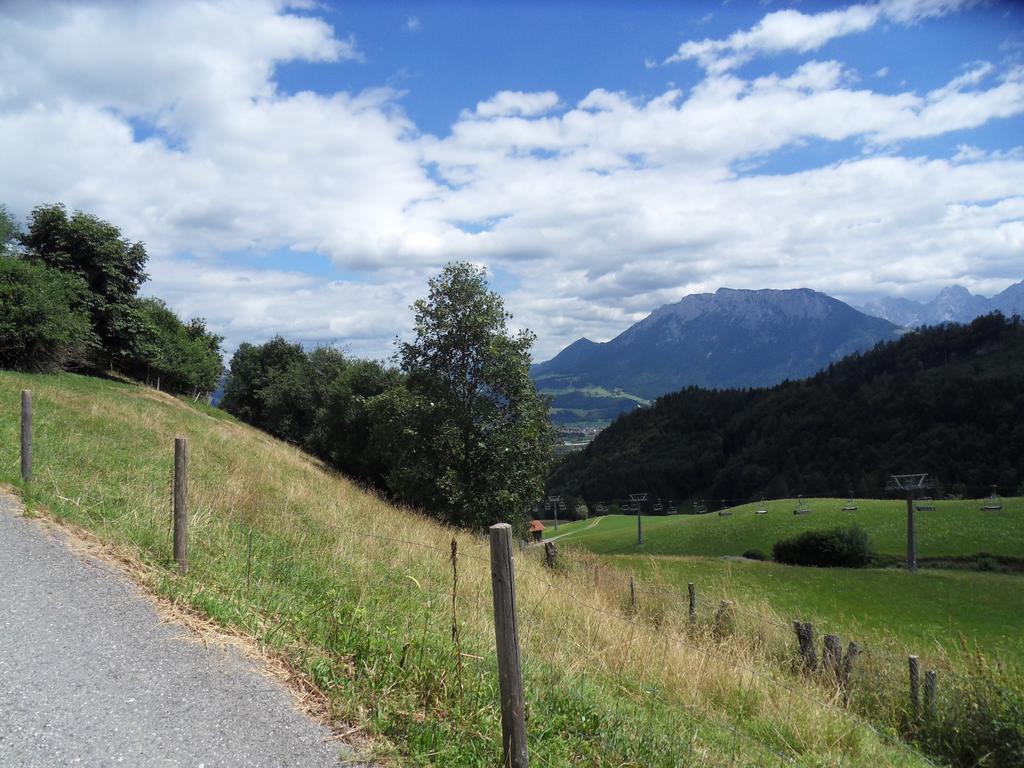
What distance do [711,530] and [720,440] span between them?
8235 centimetres

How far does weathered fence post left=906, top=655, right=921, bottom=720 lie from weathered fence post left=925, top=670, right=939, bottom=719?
0.38 feet

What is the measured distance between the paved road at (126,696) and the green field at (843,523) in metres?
57.6

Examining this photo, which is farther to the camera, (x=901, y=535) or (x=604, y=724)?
(x=901, y=535)

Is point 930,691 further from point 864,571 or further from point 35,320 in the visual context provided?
point 864,571

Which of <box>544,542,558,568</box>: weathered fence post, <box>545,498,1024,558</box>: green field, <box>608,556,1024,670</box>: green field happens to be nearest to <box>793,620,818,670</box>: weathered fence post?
<box>544,542,558,568</box>: weathered fence post

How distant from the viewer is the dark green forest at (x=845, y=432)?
111 meters

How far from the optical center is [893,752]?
20.4ft

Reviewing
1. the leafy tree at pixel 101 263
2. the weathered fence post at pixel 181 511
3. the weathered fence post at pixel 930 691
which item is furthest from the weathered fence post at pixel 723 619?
the leafy tree at pixel 101 263

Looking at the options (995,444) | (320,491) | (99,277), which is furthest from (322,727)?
(995,444)

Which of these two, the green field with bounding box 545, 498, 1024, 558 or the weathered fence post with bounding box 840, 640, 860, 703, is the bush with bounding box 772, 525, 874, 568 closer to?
the green field with bounding box 545, 498, 1024, 558

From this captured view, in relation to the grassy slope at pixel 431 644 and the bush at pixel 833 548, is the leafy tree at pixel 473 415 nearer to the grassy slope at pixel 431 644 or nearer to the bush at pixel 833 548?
the grassy slope at pixel 431 644

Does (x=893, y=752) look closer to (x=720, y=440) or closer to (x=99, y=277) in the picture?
(x=99, y=277)

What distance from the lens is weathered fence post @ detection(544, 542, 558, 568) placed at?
14.8 meters

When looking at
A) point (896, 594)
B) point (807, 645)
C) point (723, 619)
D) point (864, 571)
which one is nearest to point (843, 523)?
point (864, 571)
